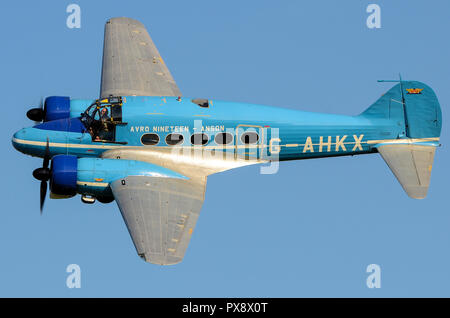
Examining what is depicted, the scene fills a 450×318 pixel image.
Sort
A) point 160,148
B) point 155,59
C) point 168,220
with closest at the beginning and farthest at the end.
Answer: point 168,220, point 160,148, point 155,59

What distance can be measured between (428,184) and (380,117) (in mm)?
4234

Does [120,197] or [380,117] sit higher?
[380,117]

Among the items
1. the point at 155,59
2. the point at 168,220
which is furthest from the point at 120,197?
the point at 155,59

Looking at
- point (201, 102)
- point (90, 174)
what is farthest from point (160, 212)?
point (201, 102)

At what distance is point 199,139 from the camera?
48.6 m

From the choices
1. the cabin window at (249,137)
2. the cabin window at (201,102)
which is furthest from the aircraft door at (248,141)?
the cabin window at (201,102)

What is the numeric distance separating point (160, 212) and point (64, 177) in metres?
4.41

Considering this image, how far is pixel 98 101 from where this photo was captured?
4894 cm

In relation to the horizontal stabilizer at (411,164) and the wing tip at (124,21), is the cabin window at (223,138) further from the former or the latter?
the wing tip at (124,21)

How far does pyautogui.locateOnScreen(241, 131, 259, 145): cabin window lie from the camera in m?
48.9

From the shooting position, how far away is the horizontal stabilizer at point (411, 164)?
155ft

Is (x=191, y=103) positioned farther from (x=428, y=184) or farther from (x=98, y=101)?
(x=428, y=184)

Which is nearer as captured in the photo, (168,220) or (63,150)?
(168,220)

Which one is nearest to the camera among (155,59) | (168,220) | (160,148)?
(168,220)
